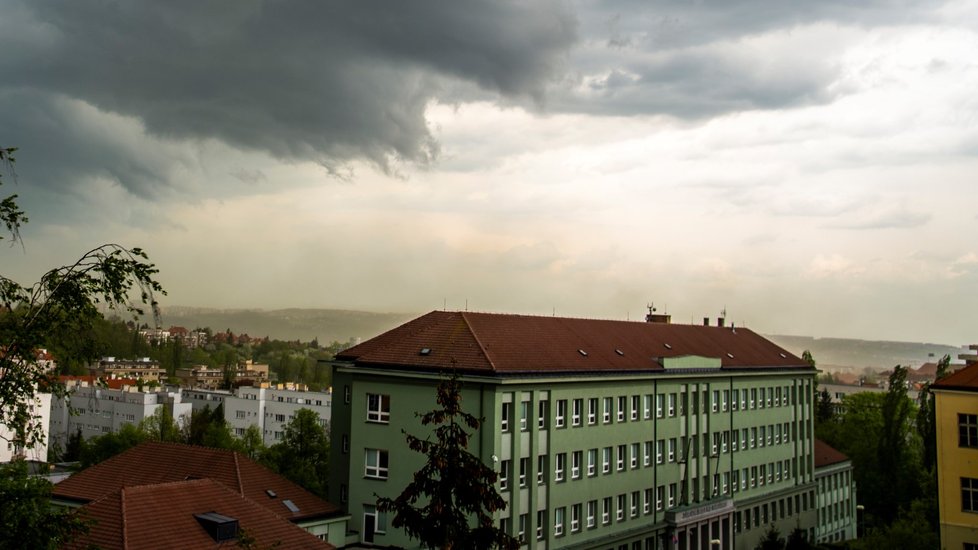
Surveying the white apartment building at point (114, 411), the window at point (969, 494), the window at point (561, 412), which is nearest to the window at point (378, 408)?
the window at point (561, 412)

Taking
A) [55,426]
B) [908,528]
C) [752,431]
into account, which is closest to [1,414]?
[908,528]

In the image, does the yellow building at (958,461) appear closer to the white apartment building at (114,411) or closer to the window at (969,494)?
the window at (969,494)

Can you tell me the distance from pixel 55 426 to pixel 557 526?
4751 inches

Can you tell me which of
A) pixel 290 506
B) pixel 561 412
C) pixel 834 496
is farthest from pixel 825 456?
pixel 290 506

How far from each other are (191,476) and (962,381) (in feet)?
129

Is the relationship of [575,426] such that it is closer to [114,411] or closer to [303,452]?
[303,452]

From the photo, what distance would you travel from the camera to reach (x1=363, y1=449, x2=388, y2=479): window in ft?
157

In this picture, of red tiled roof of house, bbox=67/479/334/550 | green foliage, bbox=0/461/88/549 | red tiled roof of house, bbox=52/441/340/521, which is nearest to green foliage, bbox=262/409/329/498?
red tiled roof of house, bbox=52/441/340/521

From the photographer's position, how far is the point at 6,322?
16625 millimetres

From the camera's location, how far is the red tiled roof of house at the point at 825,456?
84312 mm

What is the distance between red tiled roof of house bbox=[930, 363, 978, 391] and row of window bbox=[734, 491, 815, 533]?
28886 mm

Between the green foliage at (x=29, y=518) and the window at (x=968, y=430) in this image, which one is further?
the window at (x=968, y=430)

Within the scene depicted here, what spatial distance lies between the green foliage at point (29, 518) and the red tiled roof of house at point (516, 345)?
2717 centimetres

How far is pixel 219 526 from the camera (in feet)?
107
